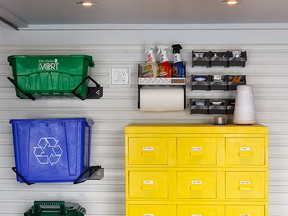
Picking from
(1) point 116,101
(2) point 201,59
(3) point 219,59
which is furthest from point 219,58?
(1) point 116,101

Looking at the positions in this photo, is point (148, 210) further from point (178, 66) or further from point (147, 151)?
point (178, 66)

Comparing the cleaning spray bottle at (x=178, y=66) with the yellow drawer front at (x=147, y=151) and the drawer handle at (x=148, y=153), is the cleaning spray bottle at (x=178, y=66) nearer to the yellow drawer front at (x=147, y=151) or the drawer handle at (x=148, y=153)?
the yellow drawer front at (x=147, y=151)

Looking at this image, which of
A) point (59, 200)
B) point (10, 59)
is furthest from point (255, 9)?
point (59, 200)

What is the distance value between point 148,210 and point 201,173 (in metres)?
0.58

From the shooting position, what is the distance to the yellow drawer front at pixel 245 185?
391cm

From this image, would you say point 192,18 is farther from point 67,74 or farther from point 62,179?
point 62,179

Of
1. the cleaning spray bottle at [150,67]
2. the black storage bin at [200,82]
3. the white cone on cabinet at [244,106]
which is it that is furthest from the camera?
the black storage bin at [200,82]

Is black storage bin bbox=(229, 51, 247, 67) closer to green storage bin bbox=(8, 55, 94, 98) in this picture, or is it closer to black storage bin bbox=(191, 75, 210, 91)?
black storage bin bbox=(191, 75, 210, 91)

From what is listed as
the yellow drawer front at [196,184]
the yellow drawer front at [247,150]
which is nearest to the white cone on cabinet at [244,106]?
the yellow drawer front at [247,150]

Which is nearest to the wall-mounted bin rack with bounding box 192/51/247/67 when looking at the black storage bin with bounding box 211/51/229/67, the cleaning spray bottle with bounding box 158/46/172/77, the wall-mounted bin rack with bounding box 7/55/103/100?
the black storage bin with bounding box 211/51/229/67

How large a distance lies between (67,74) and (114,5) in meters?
0.88

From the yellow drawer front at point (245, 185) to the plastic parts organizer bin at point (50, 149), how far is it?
4.47 ft

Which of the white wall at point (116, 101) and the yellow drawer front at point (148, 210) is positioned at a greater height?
the white wall at point (116, 101)

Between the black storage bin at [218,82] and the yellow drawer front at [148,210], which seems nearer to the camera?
the yellow drawer front at [148,210]
